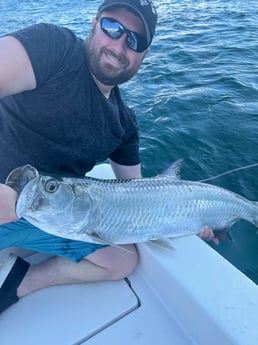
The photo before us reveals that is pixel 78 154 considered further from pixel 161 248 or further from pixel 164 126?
pixel 164 126

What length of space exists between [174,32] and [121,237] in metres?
8.62

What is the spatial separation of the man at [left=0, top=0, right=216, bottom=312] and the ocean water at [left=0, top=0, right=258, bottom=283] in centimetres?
174

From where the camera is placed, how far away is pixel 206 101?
592cm

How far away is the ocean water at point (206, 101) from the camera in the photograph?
14.1 ft

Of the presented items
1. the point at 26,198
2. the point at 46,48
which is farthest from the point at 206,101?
the point at 26,198

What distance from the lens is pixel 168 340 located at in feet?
6.31

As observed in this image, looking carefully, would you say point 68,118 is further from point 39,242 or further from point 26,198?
point 39,242

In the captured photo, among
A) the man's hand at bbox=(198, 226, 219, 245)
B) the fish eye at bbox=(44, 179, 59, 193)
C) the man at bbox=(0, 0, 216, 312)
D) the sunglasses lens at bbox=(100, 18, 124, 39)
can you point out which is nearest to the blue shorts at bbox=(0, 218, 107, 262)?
the man at bbox=(0, 0, 216, 312)

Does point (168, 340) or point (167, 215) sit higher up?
point (167, 215)

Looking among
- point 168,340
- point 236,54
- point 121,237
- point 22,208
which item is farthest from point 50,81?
point 236,54

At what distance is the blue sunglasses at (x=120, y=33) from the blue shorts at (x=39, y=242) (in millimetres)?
1233

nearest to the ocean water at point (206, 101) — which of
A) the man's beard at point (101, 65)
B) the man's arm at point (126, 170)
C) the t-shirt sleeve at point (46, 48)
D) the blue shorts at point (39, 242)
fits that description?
the man's arm at point (126, 170)

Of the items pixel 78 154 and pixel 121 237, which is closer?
pixel 121 237

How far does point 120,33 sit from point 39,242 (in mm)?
1354
